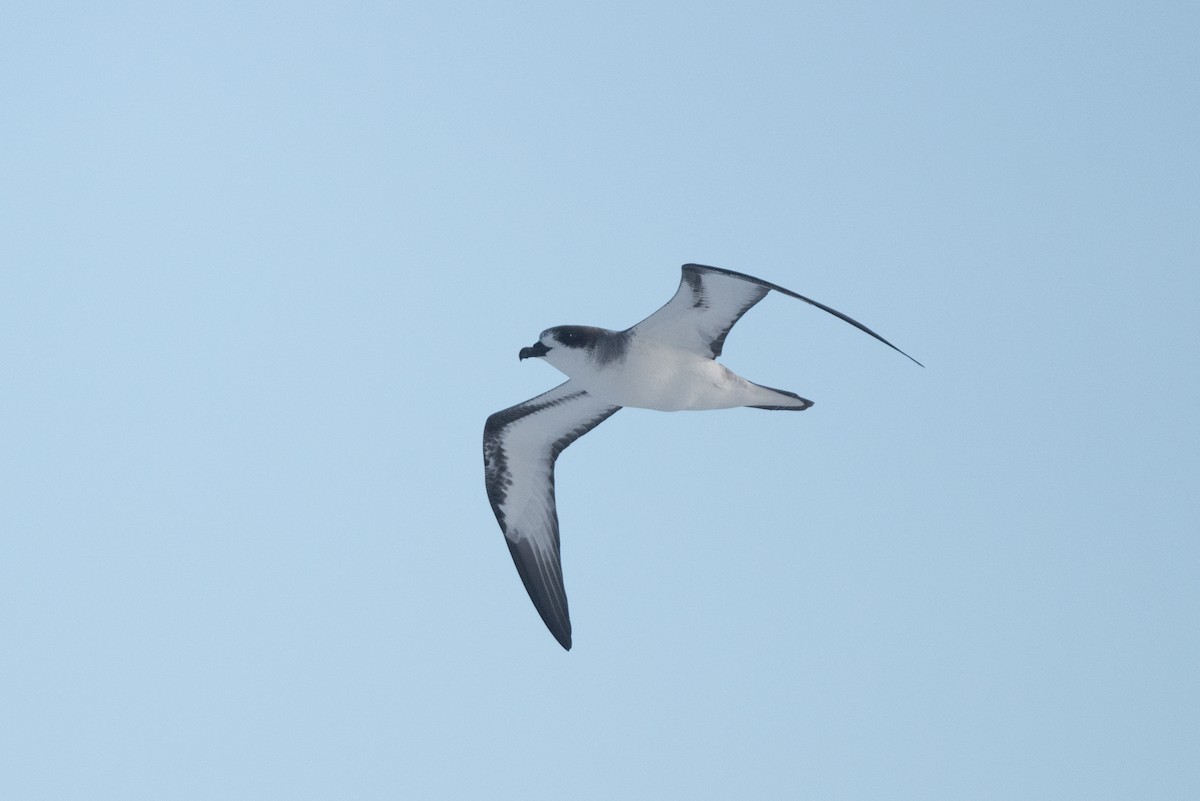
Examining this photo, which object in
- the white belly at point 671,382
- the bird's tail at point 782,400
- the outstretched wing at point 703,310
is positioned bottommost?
the bird's tail at point 782,400

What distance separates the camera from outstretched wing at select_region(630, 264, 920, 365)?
15789mm

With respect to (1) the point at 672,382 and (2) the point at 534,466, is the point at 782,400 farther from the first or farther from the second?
(2) the point at 534,466

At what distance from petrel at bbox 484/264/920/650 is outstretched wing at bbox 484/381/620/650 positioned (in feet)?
0.05

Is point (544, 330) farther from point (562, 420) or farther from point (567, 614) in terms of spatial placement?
point (567, 614)

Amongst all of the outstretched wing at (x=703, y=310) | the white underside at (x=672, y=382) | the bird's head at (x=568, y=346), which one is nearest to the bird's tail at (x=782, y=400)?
the white underside at (x=672, y=382)

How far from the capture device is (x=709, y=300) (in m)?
16.2

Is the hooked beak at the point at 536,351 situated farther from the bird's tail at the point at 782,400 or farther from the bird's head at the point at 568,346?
the bird's tail at the point at 782,400

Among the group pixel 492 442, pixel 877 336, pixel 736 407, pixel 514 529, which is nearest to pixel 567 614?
pixel 514 529

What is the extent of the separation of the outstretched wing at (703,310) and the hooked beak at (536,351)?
3.89 feet

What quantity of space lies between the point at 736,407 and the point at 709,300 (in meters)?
1.73

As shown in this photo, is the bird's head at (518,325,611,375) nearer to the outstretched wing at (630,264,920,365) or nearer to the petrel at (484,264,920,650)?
the petrel at (484,264,920,650)

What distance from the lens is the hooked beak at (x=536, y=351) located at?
1638 centimetres

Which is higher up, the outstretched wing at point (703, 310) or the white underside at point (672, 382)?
the outstretched wing at point (703, 310)

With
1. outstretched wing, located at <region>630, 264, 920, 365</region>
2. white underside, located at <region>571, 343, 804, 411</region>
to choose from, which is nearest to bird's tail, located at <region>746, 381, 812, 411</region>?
white underside, located at <region>571, 343, 804, 411</region>
